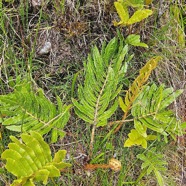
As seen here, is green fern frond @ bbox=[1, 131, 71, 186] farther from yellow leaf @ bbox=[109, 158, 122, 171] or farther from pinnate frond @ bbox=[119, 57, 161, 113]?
pinnate frond @ bbox=[119, 57, 161, 113]

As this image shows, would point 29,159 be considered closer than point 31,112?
Yes

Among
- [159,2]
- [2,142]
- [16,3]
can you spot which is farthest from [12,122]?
[159,2]

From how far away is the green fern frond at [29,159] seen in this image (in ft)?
5.13

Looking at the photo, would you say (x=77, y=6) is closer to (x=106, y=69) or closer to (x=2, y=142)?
(x=106, y=69)

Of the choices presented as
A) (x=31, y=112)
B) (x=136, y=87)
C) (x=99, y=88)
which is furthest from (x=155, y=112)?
(x=31, y=112)

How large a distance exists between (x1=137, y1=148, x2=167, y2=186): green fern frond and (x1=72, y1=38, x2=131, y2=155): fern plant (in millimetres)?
270

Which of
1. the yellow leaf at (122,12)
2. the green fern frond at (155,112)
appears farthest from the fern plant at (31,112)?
the yellow leaf at (122,12)

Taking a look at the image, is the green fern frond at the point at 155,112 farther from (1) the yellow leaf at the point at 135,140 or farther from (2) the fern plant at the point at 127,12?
(2) the fern plant at the point at 127,12

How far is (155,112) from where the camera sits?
1.90 meters

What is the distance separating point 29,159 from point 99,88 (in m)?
0.49

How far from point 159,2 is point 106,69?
474mm

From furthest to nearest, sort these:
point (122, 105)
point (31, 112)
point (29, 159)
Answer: point (122, 105) < point (31, 112) < point (29, 159)

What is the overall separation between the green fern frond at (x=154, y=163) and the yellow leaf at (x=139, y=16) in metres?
0.62

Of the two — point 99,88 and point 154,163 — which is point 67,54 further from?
point 154,163
